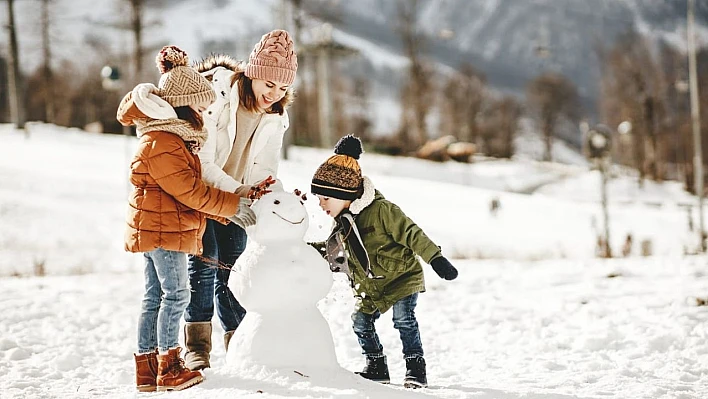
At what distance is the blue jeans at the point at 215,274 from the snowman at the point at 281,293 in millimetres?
378

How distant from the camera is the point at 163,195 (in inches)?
121

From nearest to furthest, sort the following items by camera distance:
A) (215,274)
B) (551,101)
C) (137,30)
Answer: (215,274) < (137,30) < (551,101)

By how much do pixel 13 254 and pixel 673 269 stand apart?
862cm

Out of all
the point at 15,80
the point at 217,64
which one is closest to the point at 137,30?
the point at 15,80

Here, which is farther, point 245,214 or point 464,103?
point 464,103

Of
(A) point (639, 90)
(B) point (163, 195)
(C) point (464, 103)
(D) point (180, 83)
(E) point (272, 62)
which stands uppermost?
(C) point (464, 103)

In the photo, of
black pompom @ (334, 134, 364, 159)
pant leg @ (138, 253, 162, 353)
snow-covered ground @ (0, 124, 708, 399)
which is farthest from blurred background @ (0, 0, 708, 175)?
snow-covered ground @ (0, 124, 708, 399)

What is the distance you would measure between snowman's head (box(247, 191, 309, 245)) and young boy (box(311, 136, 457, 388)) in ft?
0.97

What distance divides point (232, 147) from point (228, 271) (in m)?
0.64

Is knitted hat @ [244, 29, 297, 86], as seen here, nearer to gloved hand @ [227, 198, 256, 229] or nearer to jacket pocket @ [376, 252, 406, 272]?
gloved hand @ [227, 198, 256, 229]

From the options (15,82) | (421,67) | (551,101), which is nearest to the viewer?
(15,82)

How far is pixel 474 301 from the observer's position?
6066 millimetres

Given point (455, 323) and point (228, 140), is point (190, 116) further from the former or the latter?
point (455, 323)

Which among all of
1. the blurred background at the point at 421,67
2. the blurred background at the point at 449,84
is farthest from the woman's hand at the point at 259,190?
the blurred background at the point at 421,67
